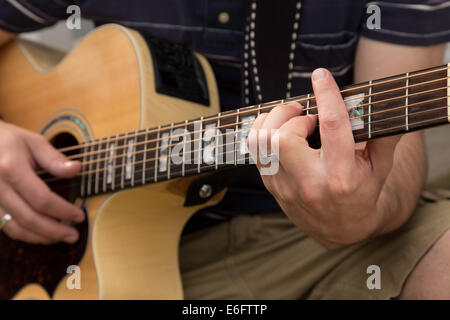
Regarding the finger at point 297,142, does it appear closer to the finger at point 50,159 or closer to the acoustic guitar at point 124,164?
the acoustic guitar at point 124,164

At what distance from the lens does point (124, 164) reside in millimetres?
815

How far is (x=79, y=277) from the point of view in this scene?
847 millimetres

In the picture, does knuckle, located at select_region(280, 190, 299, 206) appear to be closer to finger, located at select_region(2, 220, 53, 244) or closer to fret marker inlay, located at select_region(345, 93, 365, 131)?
fret marker inlay, located at select_region(345, 93, 365, 131)

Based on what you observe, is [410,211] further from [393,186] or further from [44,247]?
[44,247]

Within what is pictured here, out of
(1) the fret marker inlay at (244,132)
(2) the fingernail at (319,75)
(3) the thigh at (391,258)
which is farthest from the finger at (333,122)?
(3) the thigh at (391,258)

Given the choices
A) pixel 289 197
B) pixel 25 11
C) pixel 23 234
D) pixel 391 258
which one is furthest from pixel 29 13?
pixel 391 258

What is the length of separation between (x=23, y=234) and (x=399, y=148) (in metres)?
0.65

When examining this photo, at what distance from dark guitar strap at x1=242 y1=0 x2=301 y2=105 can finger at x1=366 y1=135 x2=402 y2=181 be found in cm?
28

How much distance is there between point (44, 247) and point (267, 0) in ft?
1.87

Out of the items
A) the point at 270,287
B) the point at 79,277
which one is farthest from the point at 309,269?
the point at 79,277

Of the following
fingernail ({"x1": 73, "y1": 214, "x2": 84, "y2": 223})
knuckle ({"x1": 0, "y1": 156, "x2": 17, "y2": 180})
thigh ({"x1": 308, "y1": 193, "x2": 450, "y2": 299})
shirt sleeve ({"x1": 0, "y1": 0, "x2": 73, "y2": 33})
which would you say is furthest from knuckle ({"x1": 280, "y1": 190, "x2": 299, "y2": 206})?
shirt sleeve ({"x1": 0, "y1": 0, "x2": 73, "y2": 33})

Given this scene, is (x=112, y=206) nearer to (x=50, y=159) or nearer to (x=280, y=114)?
(x=50, y=159)

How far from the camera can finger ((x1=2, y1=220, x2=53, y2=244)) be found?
2.96ft

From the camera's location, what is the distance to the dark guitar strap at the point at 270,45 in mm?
822
